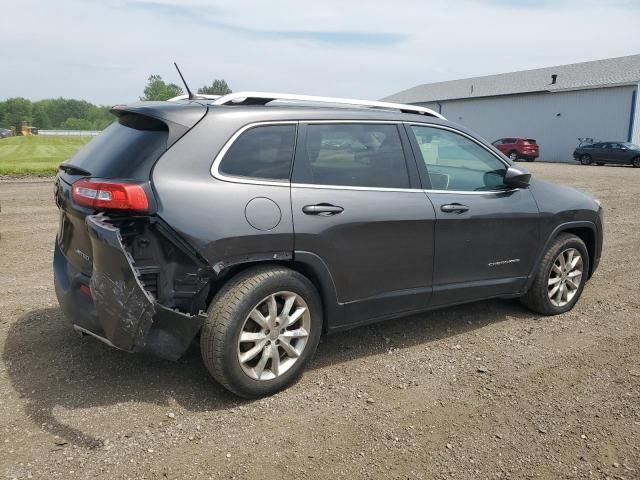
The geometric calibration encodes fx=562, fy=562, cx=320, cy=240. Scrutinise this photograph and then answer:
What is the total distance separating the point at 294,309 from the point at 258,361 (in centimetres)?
39

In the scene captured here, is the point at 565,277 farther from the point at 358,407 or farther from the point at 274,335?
the point at 274,335

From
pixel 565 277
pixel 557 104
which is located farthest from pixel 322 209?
pixel 557 104

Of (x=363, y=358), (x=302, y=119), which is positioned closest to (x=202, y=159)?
(x=302, y=119)

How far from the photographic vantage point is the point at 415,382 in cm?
376

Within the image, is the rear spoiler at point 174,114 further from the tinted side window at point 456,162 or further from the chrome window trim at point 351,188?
the tinted side window at point 456,162

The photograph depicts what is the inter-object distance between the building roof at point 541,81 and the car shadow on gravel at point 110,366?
38262mm

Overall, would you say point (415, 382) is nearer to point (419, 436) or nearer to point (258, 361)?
point (419, 436)

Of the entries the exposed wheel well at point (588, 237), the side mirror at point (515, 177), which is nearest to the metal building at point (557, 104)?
the exposed wheel well at point (588, 237)

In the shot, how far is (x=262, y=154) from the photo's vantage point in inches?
138

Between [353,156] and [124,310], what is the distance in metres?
1.82

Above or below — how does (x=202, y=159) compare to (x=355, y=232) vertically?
above

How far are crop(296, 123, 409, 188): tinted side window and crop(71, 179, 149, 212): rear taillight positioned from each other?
99 centimetres

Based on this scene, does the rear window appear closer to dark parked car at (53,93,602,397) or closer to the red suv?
dark parked car at (53,93,602,397)

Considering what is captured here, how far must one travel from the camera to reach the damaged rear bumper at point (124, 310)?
3033mm
